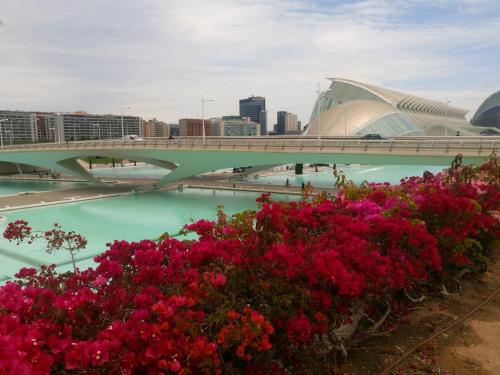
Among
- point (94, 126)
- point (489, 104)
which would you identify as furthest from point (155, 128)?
point (489, 104)

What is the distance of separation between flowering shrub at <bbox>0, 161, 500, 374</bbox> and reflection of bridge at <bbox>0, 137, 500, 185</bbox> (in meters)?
15.0

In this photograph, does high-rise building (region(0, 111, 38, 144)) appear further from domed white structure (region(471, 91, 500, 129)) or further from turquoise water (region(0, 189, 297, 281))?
domed white structure (region(471, 91, 500, 129))

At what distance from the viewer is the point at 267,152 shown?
72.1 feet

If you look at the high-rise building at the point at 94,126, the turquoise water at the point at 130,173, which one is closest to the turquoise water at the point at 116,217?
the turquoise water at the point at 130,173

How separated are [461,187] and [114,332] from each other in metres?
5.35

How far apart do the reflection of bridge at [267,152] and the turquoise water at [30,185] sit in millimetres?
2210

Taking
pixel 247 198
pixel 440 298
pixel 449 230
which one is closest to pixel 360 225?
pixel 449 230

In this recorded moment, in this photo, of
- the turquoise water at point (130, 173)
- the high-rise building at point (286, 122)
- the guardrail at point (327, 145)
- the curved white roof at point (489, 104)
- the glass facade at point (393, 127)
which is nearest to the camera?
the guardrail at point (327, 145)

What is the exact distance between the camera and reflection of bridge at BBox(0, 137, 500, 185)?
18.3 meters

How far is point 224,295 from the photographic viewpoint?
2.72 m

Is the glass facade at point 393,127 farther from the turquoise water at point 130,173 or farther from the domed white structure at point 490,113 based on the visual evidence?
the domed white structure at point 490,113

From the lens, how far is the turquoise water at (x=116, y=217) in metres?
11.8

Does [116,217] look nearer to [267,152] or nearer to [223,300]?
[267,152]

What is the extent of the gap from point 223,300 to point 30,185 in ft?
123
